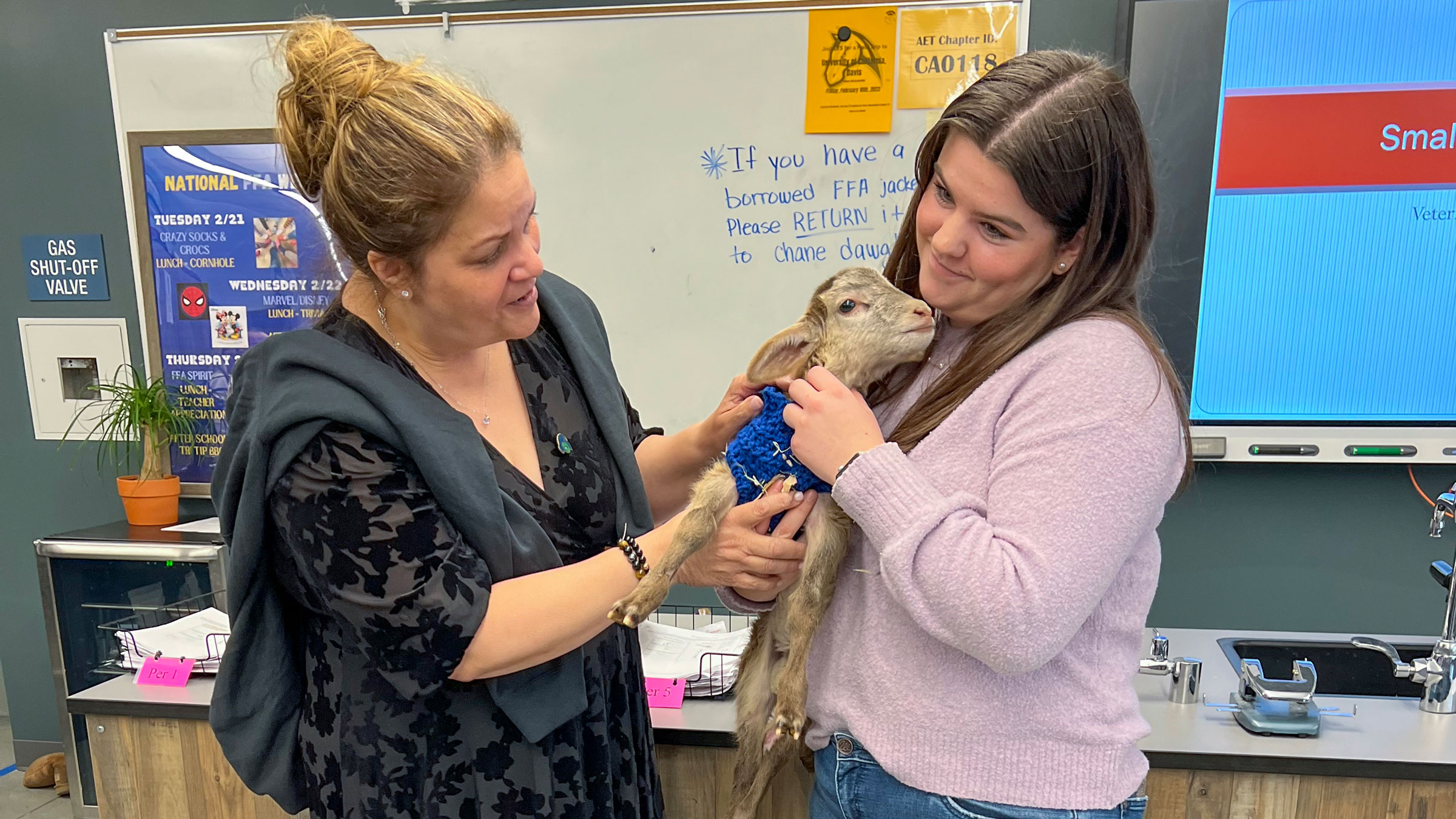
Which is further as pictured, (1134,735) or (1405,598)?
(1405,598)

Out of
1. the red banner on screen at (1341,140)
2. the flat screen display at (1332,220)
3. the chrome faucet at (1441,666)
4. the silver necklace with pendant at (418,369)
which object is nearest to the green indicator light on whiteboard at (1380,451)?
the flat screen display at (1332,220)

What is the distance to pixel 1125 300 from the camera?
104 centimetres

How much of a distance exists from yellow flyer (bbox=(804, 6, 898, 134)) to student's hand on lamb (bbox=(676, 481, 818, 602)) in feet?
6.32

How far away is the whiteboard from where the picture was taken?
Result: 9.14 ft

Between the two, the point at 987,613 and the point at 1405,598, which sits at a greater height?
the point at 987,613

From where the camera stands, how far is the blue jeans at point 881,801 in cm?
99

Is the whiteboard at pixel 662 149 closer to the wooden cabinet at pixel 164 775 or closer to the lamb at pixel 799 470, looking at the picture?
the lamb at pixel 799 470

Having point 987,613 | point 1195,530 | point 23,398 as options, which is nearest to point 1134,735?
point 987,613

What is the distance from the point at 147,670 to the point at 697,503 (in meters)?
1.36

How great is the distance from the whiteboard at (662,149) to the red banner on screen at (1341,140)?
75cm

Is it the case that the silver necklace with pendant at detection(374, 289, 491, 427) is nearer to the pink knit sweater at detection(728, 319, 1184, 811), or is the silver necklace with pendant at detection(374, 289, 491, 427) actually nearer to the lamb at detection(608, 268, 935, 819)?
the lamb at detection(608, 268, 935, 819)

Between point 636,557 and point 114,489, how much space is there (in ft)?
11.1

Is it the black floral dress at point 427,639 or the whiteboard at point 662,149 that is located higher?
the whiteboard at point 662,149

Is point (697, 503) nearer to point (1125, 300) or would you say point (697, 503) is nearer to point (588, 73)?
point (1125, 300)
